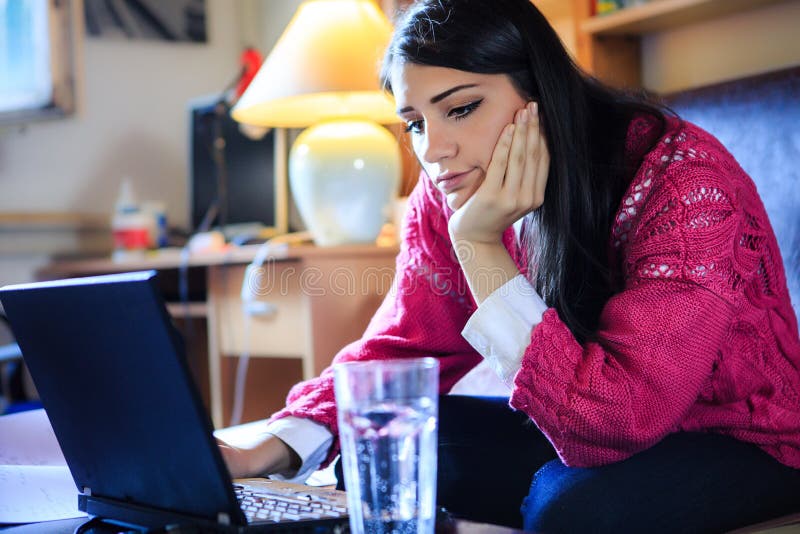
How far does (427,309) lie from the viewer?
1.10 meters

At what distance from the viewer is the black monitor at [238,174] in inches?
91.7

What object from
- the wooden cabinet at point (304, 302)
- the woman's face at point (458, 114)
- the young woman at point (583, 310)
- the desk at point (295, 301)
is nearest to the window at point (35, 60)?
the desk at point (295, 301)

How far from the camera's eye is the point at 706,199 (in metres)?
0.83

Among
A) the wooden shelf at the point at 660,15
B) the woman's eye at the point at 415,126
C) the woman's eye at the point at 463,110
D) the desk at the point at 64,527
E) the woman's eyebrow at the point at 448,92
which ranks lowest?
the desk at the point at 64,527

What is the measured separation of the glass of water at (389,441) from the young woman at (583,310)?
244 mm

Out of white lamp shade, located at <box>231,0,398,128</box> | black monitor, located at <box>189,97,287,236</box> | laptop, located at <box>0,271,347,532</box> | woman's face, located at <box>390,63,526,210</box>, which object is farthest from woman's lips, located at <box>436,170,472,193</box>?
black monitor, located at <box>189,97,287,236</box>

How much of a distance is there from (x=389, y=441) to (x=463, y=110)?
512mm

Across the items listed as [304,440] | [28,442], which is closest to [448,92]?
[304,440]

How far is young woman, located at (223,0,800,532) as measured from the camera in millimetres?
769

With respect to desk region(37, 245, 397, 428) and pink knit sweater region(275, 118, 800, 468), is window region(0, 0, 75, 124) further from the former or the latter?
pink knit sweater region(275, 118, 800, 468)

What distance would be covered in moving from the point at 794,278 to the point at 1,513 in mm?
940

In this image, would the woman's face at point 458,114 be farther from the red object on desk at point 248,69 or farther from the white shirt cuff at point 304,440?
the red object on desk at point 248,69

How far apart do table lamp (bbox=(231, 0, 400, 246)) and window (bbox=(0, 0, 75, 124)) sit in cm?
63

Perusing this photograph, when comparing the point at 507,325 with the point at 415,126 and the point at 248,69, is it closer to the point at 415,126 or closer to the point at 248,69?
the point at 415,126
